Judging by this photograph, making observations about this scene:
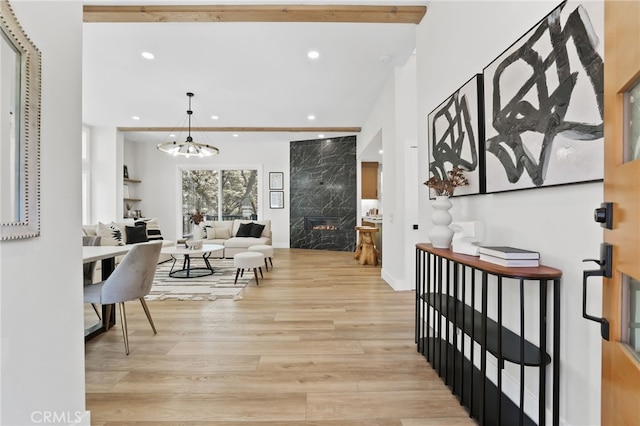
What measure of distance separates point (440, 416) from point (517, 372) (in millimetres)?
481

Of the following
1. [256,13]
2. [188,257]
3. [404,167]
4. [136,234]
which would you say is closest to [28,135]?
[256,13]

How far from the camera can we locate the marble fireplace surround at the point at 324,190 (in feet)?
24.4

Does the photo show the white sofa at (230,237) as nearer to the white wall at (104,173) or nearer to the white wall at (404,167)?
the white wall at (104,173)

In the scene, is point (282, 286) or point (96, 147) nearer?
point (282, 286)

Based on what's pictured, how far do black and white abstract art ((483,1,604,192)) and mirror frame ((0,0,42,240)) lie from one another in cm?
211

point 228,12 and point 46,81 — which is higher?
point 228,12

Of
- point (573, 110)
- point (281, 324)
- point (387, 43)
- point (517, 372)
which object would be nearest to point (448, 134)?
point (573, 110)

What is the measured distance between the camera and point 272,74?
395cm

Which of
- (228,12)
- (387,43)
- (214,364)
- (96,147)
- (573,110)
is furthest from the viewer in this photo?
(96,147)

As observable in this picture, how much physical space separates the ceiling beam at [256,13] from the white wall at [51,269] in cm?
153

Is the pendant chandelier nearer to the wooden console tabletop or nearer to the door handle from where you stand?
the wooden console tabletop

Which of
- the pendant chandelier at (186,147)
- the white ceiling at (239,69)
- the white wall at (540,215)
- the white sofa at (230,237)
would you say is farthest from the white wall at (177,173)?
the white wall at (540,215)

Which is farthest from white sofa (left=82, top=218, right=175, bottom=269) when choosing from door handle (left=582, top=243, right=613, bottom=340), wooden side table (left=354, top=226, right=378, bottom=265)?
door handle (left=582, top=243, right=613, bottom=340)

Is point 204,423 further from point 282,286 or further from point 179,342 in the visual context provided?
point 282,286
